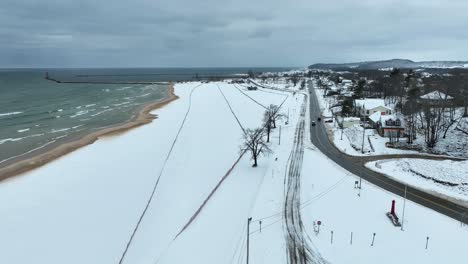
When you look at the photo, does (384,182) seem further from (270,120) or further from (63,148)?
(63,148)

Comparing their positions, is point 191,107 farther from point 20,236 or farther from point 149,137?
point 20,236

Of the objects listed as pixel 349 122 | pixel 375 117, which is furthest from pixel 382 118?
pixel 349 122

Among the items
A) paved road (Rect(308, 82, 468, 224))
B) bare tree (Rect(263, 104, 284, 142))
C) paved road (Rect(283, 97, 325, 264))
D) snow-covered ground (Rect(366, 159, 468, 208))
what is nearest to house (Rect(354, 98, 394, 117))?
bare tree (Rect(263, 104, 284, 142))

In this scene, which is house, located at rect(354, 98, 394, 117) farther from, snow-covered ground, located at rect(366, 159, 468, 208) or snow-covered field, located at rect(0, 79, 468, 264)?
snow-covered field, located at rect(0, 79, 468, 264)

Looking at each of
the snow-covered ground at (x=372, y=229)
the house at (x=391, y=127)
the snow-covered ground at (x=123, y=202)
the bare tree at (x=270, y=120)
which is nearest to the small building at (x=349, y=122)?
Answer: the house at (x=391, y=127)

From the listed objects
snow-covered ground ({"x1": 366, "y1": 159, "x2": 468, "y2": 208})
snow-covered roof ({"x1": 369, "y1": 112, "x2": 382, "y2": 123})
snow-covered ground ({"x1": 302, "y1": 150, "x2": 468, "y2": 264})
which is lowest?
snow-covered ground ({"x1": 302, "y1": 150, "x2": 468, "y2": 264})
